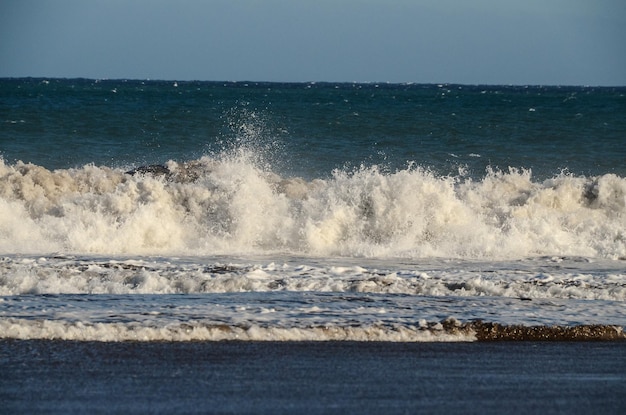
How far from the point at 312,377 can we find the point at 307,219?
773 cm

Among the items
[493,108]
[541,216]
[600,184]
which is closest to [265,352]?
[541,216]

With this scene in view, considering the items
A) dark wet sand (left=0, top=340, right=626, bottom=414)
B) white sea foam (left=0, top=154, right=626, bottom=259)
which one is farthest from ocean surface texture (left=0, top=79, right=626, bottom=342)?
dark wet sand (left=0, top=340, right=626, bottom=414)

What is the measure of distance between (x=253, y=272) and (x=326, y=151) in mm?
16733

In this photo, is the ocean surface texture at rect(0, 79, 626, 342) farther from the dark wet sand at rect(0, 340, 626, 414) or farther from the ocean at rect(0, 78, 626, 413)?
the dark wet sand at rect(0, 340, 626, 414)

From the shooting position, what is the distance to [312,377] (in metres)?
6.81

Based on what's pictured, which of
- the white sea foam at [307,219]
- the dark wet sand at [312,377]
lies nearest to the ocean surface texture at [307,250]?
the white sea foam at [307,219]

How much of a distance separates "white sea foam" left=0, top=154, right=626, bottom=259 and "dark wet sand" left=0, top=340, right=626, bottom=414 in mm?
5528

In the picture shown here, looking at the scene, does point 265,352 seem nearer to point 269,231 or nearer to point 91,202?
point 269,231

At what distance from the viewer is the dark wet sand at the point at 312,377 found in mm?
6117

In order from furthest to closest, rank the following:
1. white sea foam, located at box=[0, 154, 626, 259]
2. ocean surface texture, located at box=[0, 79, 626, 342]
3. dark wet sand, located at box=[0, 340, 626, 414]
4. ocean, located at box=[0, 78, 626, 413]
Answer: white sea foam, located at box=[0, 154, 626, 259], ocean surface texture, located at box=[0, 79, 626, 342], ocean, located at box=[0, 78, 626, 413], dark wet sand, located at box=[0, 340, 626, 414]

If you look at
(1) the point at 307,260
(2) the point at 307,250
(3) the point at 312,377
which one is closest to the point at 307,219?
(2) the point at 307,250

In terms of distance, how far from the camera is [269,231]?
14234mm

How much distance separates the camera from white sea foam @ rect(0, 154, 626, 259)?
13602mm

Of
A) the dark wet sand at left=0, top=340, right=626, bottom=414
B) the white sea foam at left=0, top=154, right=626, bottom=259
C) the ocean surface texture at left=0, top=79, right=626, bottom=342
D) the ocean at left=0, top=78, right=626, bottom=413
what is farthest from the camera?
the white sea foam at left=0, top=154, right=626, bottom=259
